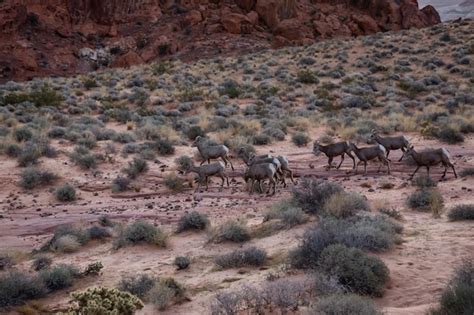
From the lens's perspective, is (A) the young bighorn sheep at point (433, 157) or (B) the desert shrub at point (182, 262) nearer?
(B) the desert shrub at point (182, 262)

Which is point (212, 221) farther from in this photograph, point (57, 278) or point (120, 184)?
point (120, 184)

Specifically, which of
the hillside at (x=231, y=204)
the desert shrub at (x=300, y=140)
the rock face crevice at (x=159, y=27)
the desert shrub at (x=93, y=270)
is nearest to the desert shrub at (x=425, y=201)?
the hillside at (x=231, y=204)

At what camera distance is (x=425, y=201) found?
39.4 feet

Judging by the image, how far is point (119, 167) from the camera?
19.2 meters

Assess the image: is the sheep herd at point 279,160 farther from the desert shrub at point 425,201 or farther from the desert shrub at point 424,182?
the desert shrub at point 425,201

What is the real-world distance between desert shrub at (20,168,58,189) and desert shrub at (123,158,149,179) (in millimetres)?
2492

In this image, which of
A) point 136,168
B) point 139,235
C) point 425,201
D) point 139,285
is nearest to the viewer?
point 139,285

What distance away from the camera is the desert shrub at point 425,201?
453 inches

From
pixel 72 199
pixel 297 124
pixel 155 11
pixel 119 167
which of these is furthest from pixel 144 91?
pixel 155 11

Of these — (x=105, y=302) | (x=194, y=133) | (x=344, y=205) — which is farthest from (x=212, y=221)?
(x=194, y=133)

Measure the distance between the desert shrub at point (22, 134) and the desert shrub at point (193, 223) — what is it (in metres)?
12.7

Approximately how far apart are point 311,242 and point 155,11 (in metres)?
66.0

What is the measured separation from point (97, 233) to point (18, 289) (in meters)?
3.26

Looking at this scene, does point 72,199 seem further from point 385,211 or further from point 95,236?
point 385,211
